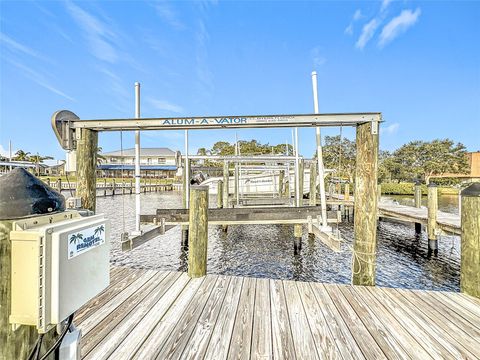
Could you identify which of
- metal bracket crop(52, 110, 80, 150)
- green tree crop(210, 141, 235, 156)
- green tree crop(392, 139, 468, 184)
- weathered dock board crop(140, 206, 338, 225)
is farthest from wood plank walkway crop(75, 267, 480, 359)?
green tree crop(210, 141, 235, 156)

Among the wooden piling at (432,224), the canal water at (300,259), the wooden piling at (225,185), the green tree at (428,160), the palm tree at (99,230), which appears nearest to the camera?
the palm tree at (99,230)

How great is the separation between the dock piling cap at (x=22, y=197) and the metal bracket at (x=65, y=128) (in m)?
3.22

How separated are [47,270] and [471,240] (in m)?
4.21

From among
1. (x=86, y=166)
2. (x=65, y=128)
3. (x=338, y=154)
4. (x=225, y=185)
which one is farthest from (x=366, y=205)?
(x=338, y=154)

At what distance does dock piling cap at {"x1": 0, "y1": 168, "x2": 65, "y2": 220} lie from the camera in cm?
97

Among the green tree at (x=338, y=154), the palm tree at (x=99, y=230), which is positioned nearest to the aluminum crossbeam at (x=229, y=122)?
the palm tree at (x=99, y=230)

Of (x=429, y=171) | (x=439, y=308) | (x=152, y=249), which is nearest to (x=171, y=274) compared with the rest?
(x=439, y=308)

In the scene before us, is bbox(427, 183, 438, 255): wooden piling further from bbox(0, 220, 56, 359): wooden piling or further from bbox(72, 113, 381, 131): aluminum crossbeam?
bbox(0, 220, 56, 359): wooden piling

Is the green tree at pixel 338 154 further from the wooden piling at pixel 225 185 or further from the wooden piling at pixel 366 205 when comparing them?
the wooden piling at pixel 366 205

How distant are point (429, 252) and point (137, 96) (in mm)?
9377

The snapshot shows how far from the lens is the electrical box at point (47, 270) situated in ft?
3.10

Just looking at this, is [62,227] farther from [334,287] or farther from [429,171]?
[429,171]

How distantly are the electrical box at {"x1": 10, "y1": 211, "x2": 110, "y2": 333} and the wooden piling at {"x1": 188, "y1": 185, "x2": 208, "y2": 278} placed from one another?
235 centimetres

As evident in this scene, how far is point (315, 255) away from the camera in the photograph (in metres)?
7.85
